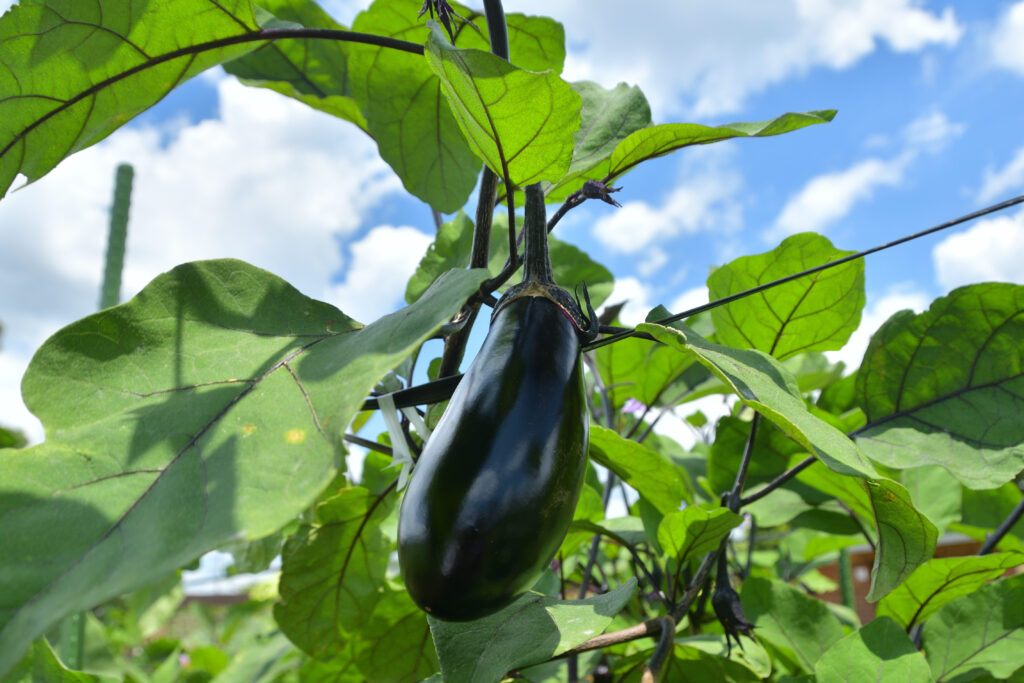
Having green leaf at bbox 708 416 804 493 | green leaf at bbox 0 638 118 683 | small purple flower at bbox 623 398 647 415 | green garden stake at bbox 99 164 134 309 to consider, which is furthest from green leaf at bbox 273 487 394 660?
green garden stake at bbox 99 164 134 309

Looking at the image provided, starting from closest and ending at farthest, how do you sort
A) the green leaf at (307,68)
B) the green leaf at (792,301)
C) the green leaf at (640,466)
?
the green leaf at (640,466)
the green leaf at (792,301)
the green leaf at (307,68)

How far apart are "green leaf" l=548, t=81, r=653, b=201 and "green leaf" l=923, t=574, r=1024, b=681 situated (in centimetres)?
49

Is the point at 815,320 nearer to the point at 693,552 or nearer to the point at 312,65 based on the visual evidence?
the point at 693,552

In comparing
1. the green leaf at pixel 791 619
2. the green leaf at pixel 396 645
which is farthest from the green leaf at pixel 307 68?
the green leaf at pixel 791 619

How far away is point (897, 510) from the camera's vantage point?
0.40 m

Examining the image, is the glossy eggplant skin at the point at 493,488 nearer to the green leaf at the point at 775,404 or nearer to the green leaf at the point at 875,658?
the green leaf at the point at 775,404

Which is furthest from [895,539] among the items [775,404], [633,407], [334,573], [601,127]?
[633,407]

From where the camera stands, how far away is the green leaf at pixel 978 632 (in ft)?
1.97

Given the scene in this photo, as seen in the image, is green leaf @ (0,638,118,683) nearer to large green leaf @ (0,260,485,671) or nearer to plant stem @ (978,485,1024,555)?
large green leaf @ (0,260,485,671)

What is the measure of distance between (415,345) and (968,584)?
581 millimetres

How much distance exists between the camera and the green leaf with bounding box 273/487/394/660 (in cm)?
67

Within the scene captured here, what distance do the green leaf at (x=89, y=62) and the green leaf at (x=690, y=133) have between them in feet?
0.87

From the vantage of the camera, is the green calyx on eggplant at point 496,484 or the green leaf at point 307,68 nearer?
the green calyx on eggplant at point 496,484

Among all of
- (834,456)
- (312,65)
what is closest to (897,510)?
(834,456)
